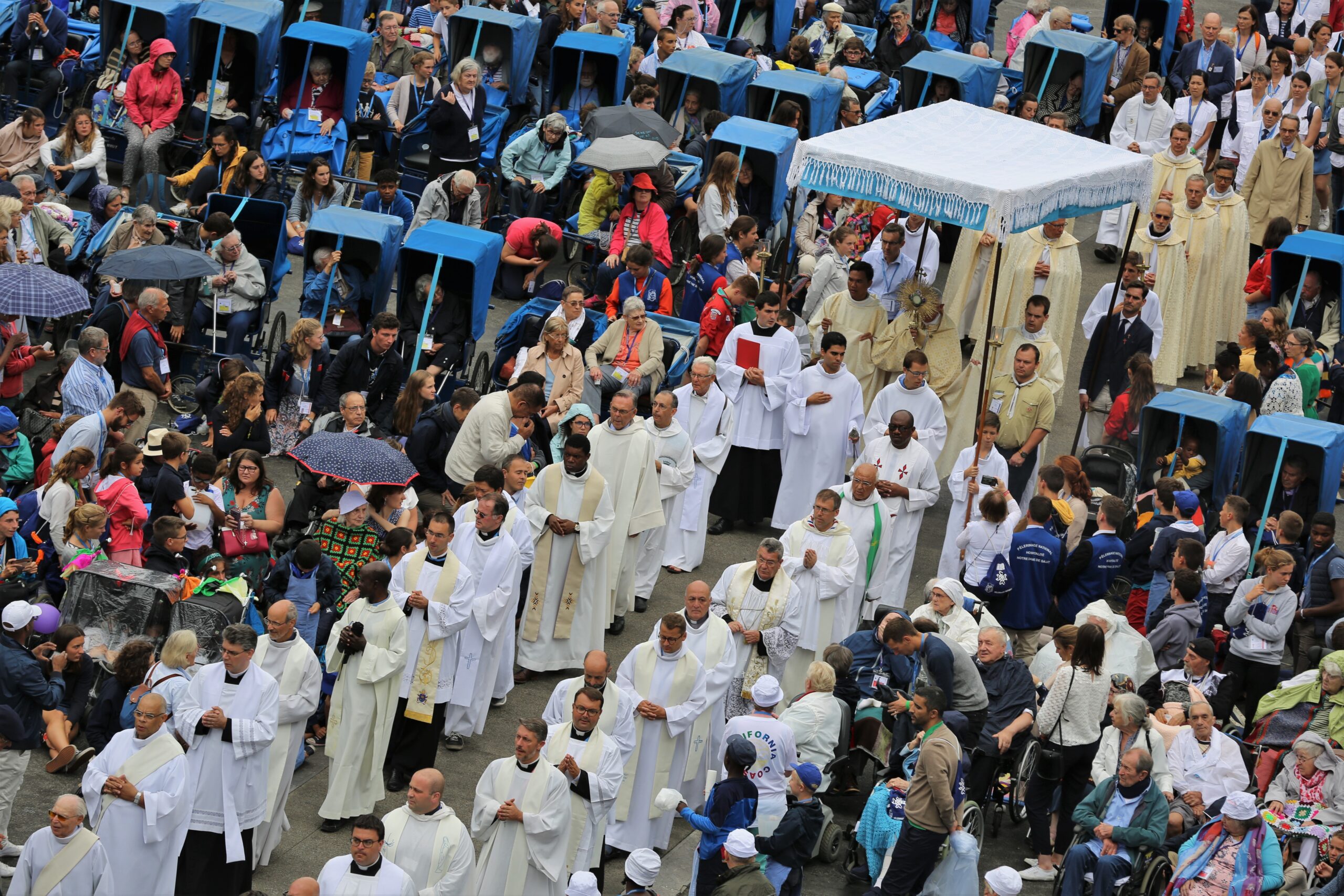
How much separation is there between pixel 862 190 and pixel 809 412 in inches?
72.3

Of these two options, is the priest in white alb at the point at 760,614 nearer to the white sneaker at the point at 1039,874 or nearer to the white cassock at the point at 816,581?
the white cassock at the point at 816,581

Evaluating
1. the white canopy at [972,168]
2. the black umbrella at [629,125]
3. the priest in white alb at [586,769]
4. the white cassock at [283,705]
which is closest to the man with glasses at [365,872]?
the priest in white alb at [586,769]

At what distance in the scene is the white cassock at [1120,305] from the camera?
62.1 ft

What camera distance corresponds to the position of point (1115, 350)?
1869 centimetres

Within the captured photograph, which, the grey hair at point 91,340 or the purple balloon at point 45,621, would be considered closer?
the purple balloon at point 45,621

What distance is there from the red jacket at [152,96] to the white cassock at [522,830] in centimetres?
1013

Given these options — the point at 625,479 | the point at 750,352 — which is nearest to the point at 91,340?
the point at 625,479

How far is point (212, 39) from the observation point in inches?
875

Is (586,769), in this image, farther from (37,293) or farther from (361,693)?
(37,293)

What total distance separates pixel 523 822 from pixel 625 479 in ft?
12.7

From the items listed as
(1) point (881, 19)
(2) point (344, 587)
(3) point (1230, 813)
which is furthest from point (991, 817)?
(1) point (881, 19)

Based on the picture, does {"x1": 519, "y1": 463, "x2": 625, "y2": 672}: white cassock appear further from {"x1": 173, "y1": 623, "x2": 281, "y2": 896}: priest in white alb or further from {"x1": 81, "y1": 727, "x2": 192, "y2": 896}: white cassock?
{"x1": 81, "y1": 727, "x2": 192, "y2": 896}: white cassock

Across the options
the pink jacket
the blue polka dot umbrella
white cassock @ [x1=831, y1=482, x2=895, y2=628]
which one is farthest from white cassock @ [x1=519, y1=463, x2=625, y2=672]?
the pink jacket

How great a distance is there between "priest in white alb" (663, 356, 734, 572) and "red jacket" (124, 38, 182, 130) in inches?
263
